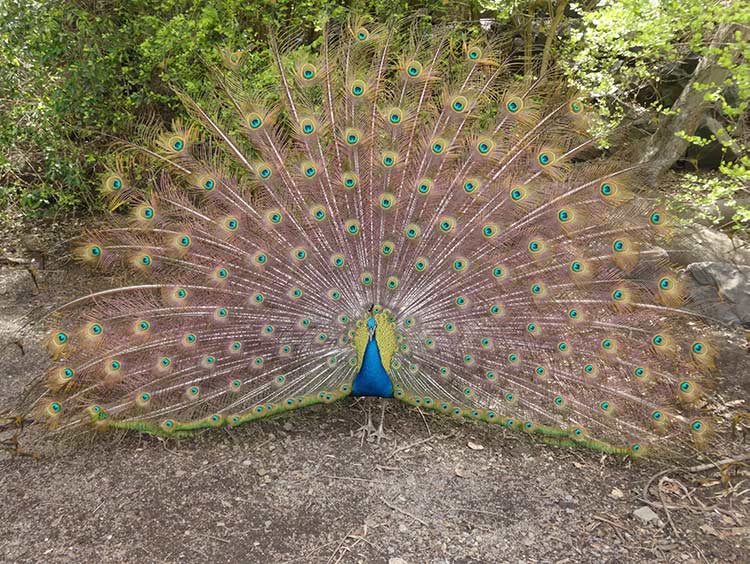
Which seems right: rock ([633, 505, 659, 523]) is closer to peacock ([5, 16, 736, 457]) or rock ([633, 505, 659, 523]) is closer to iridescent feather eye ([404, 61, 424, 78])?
peacock ([5, 16, 736, 457])

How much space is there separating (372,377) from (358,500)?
2.30 feet

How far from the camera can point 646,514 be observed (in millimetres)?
3150

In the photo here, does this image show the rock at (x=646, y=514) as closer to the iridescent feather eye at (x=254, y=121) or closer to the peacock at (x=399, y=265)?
the peacock at (x=399, y=265)

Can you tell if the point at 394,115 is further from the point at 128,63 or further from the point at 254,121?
the point at 128,63

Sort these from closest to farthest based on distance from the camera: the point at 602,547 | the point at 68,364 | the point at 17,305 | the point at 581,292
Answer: the point at 602,547
the point at 68,364
the point at 581,292
the point at 17,305

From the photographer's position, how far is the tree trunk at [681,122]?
16.6 feet

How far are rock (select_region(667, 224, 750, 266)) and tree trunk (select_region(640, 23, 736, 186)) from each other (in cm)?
69

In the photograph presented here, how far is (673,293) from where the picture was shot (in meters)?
3.45

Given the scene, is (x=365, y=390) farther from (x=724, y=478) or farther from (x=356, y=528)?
(x=724, y=478)

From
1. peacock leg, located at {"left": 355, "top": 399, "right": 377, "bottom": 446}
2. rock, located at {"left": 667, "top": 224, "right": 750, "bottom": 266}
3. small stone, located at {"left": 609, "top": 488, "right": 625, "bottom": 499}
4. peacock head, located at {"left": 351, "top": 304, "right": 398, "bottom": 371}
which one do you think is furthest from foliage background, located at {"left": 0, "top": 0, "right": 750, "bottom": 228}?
peacock leg, located at {"left": 355, "top": 399, "right": 377, "bottom": 446}

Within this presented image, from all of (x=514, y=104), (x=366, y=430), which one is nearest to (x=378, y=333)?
(x=366, y=430)

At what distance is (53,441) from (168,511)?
0.95 metres

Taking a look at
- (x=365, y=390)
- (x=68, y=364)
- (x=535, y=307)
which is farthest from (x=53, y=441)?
(x=535, y=307)

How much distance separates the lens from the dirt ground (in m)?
2.94
